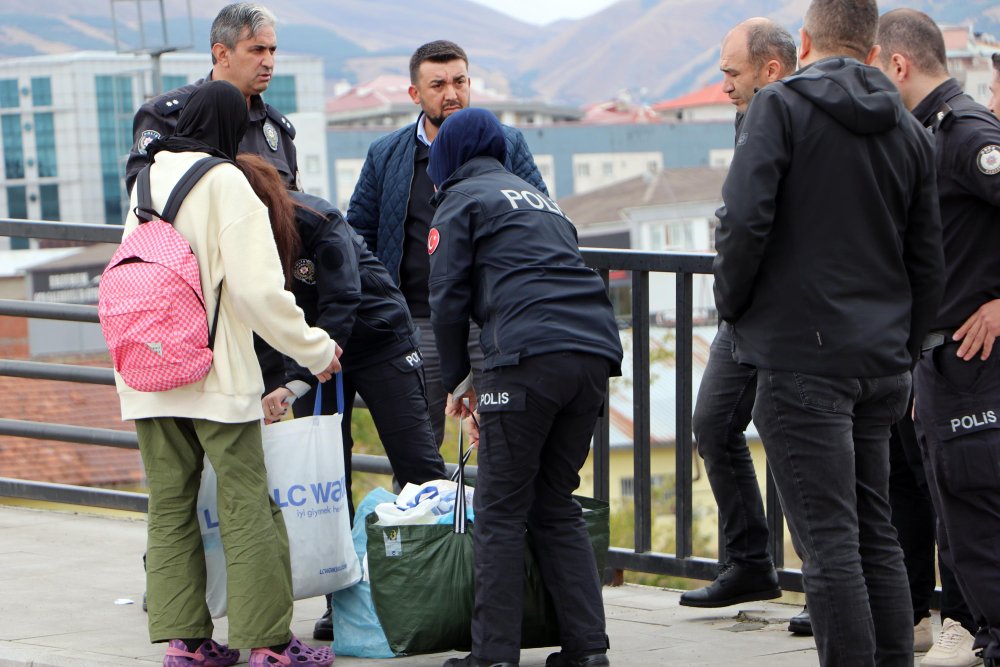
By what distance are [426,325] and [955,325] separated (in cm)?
234

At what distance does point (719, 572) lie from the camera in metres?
5.36

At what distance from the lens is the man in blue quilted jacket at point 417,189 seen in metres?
5.81

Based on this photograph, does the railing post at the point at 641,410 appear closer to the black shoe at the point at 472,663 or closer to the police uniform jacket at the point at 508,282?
the police uniform jacket at the point at 508,282

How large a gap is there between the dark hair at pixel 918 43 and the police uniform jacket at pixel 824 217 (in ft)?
2.14

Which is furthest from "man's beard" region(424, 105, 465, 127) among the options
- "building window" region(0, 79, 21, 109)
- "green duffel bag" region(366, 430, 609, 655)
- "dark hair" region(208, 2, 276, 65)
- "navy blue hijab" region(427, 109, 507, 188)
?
"building window" region(0, 79, 21, 109)

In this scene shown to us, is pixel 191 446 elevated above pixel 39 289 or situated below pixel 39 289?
above

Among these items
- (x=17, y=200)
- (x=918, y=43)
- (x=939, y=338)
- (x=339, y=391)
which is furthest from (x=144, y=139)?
(x=17, y=200)

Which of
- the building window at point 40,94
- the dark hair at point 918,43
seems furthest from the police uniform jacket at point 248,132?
the building window at point 40,94

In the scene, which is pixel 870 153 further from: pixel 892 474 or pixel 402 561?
pixel 402 561

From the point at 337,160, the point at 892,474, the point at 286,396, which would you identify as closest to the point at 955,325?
the point at 892,474

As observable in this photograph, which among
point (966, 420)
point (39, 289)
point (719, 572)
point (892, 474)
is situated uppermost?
point (966, 420)

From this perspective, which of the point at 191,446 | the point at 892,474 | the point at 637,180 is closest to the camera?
the point at 191,446

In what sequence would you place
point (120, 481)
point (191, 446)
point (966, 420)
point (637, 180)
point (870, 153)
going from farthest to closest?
point (637, 180)
point (120, 481)
point (191, 446)
point (966, 420)
point (870, 153)

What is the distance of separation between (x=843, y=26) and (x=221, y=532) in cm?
244
